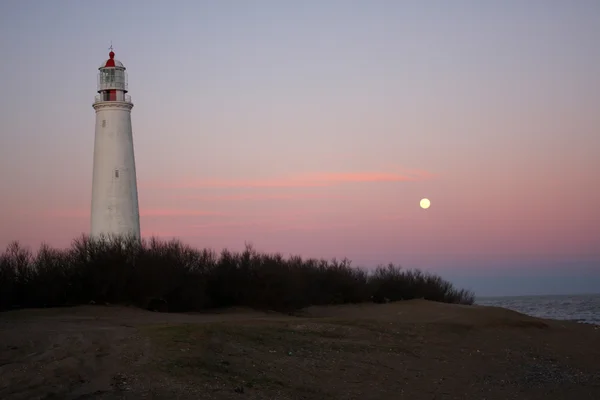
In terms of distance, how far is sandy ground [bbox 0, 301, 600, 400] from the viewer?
1198cm

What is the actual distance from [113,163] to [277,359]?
56.3 ft

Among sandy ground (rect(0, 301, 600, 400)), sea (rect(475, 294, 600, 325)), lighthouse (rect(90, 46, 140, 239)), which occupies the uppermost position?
lighthouse (rect(90, 46, 140, 239))

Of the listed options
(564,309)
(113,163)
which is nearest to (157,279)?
(113,163)

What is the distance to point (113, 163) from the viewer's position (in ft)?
96.6

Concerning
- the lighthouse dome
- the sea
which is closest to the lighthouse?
the lighthouse dome

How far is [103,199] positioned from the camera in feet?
96.3

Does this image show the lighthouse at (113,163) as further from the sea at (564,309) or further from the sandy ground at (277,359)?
the sea at (564,309)

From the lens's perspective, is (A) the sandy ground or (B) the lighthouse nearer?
(A) the sandy ground

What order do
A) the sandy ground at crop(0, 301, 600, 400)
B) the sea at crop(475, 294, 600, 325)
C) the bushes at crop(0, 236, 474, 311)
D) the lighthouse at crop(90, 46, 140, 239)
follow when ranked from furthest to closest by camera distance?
the sea at crop(475, 294, 600, 325) < the lighthouse at crop(90, 46, 140, 239) < the bushes at crop(0, 236, 474, 311) < the sandy ground at crop(0, 301, 600, 400)

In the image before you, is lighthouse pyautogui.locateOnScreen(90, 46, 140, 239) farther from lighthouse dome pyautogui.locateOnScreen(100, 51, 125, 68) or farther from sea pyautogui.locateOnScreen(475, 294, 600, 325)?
sea pyautogui.locateOnScreen(475, 294, 600, 325)

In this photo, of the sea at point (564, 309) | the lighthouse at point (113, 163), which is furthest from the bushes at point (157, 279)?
the sea at point (564, 309)

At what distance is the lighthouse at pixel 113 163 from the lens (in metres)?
29.3

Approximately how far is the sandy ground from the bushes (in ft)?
5.64

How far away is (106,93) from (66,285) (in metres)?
10.0
